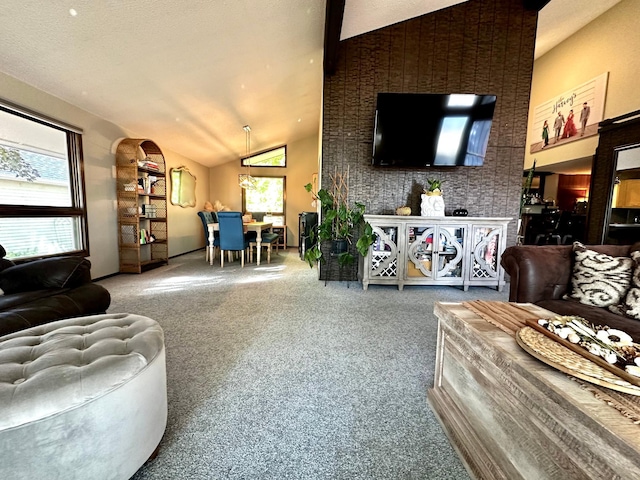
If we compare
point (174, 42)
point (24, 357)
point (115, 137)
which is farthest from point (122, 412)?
point (115, 137)

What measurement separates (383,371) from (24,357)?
170cm

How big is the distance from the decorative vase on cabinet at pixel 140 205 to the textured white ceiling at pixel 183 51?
17.8 inches

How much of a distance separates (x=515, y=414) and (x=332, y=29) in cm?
325

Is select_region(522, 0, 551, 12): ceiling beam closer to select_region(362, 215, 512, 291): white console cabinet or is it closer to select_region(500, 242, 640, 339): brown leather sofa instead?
select_region(362, 215, 512, 291): white console cabinet

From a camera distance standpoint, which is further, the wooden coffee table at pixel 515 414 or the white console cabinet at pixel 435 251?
the white console cabinet at pixel 435 251

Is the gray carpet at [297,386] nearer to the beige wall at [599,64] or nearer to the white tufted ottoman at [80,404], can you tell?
the white tufted ottoman at [80,404]

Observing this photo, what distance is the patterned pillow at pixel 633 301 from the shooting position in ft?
5.00

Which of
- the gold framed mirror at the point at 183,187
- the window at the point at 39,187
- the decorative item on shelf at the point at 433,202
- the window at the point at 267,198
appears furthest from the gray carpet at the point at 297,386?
the window at the point at 267,198

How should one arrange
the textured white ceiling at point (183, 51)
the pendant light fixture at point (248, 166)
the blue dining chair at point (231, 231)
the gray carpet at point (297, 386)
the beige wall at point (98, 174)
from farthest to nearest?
the pendant light fixture at point (248, 166) < the blue dining chair at point (231, 231) < the beige wall at point (98, 174) < the textured white ceiling at point (183, 51) < the gray carpet at point (297, 386)

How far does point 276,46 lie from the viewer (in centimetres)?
333

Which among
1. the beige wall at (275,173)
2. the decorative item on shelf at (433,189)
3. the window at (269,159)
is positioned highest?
the window at (269,159)

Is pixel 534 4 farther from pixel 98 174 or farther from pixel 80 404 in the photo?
pixel 98 174

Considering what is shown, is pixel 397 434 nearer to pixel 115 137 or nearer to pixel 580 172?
pixel 115 137

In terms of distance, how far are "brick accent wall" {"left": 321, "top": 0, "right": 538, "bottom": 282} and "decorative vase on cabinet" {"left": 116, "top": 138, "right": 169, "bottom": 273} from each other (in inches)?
112
